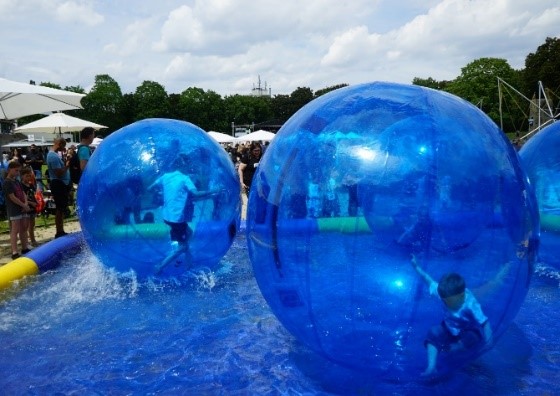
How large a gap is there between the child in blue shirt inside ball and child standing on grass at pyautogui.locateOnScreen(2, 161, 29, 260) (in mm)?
7188

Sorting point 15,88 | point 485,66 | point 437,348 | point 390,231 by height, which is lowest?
point 437,348

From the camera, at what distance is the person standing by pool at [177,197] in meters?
5.93

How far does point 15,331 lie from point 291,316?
327cm

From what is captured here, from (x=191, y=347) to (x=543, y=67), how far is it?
60591 mm

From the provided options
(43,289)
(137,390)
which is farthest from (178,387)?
(43,289)

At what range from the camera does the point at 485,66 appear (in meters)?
71.9

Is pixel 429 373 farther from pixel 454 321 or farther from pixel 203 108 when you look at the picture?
pixel 203 108

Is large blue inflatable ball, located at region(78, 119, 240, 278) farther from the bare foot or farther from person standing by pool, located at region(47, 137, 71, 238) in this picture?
person standing by pool, located at region(47, 137, 71, 238)

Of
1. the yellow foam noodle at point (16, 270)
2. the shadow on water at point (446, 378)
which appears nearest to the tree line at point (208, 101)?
the yellow foam noodle at point (16, 270)

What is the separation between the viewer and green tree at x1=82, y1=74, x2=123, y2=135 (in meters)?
74.2

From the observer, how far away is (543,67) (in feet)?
183

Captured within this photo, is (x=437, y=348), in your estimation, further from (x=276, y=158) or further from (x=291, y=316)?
(x=276, y=158)

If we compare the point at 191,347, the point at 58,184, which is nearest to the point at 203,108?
the point at 58,184

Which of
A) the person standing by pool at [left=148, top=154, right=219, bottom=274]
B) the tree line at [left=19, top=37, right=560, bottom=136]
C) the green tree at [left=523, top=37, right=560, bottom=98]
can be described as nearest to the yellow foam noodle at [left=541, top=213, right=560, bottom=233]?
the person standing by pool at [left=148, top=154, right=219, bottom=274]
